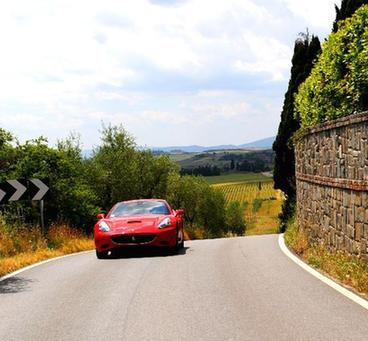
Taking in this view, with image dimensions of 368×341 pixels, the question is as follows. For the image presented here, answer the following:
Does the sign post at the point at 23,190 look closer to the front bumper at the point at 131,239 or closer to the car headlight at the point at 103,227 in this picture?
the car headlight at the point at 103,227

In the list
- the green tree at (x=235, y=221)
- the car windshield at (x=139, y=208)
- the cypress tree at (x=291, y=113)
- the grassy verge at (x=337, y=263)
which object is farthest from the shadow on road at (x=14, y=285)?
the green tree at (x=235, y=221)

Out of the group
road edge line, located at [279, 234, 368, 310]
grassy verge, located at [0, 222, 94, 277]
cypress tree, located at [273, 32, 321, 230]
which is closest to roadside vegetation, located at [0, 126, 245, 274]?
grassy verge, located at [0, 222, 94, 277]

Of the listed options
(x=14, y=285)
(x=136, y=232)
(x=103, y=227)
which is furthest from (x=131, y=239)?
(x=14, y=285)

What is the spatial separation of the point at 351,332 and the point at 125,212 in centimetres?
953

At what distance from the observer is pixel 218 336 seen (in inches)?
222

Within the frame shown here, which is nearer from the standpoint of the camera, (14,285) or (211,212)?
(14,285)

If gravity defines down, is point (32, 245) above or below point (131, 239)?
below

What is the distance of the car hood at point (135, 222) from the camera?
1348cm

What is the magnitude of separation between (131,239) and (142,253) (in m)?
1.36

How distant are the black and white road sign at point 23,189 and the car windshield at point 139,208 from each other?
2446 millimetres

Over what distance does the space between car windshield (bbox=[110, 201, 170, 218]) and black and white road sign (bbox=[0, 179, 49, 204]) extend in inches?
96.3

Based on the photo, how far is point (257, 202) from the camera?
431 ft

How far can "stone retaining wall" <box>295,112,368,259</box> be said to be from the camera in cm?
905

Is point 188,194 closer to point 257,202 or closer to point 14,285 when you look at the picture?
point 257,202
